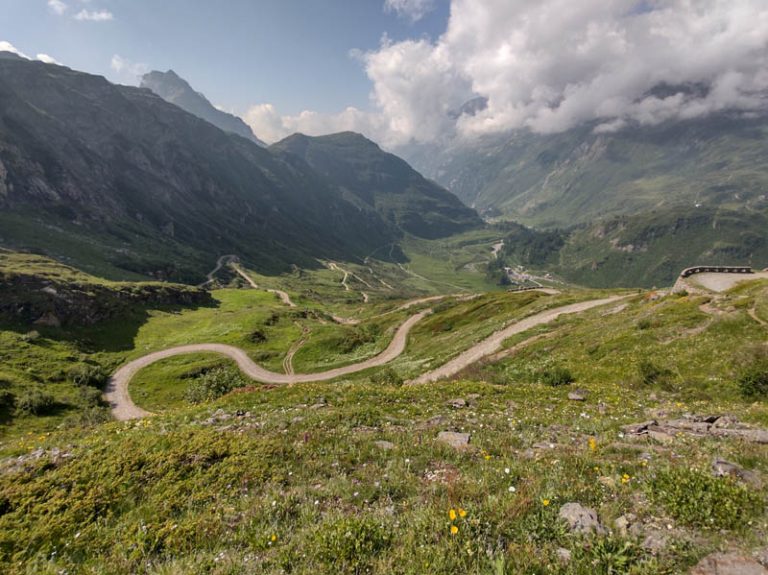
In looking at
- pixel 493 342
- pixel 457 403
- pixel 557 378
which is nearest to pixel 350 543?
pixel 457 403

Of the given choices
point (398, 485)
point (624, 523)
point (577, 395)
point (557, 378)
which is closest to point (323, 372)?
point (557, 378)

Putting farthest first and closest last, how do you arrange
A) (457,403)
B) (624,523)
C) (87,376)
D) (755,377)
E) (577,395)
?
(87,376) < (577,395) < (755,377) < (457,403) < (624,523)

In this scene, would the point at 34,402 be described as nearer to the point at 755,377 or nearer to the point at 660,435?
the point at 660,435

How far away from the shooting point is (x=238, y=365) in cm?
7188

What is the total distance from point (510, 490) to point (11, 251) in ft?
757

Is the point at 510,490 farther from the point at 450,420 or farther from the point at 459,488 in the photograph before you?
the point at 450,420

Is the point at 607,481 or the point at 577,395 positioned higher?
the point at 607,481

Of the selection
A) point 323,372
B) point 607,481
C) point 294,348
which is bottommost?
point 323,372

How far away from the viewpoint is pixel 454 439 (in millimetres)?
12805

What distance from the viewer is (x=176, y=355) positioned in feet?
259

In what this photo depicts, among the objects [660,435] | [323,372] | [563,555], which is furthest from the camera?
[323,372]

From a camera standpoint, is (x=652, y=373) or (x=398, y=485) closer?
(x=398, y=485)

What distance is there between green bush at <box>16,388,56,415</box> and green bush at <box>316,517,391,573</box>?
63083 millimetres

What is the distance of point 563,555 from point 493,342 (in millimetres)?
45692
